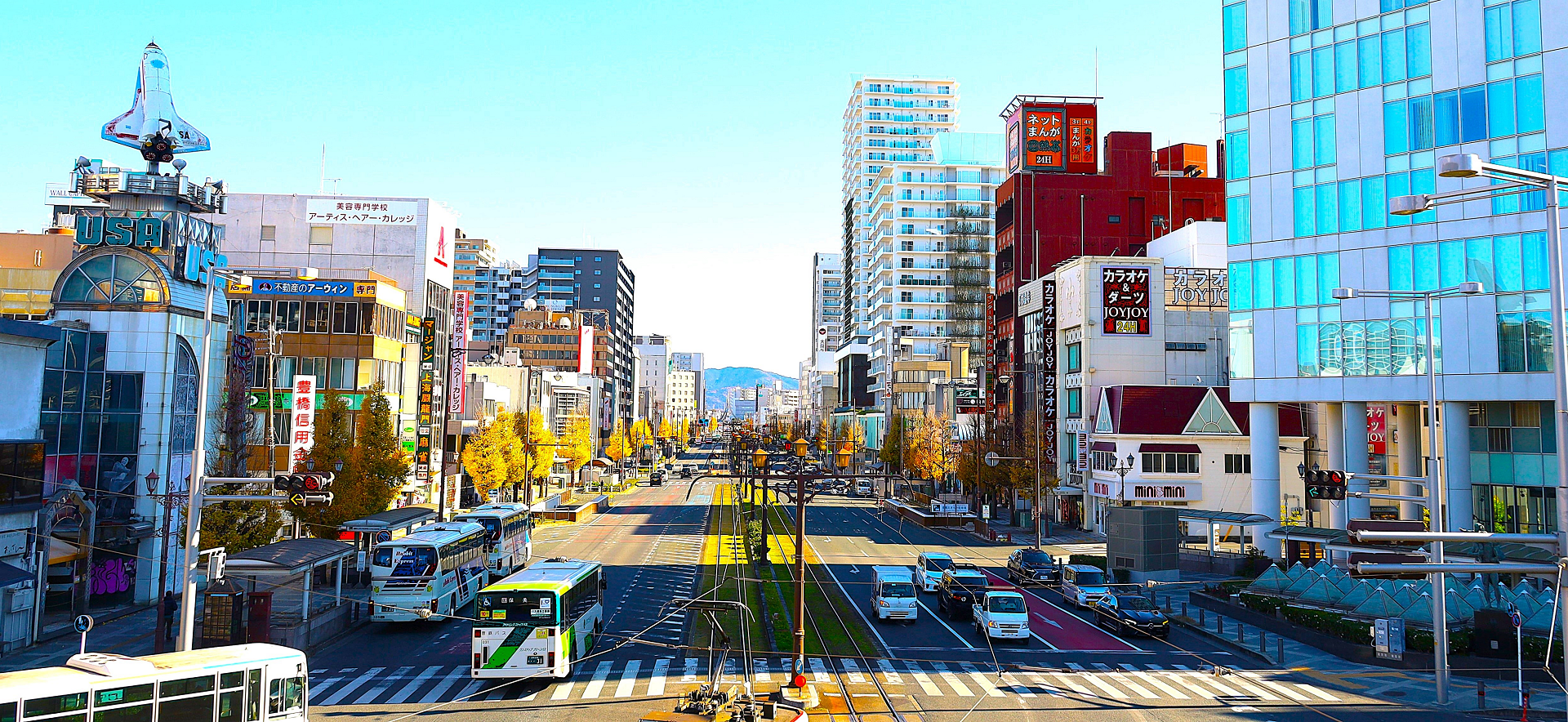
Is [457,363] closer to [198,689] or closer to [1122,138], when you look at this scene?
[198,689]

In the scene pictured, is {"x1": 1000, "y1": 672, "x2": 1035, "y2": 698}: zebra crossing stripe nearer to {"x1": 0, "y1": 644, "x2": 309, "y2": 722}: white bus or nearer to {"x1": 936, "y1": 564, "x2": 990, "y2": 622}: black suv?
{"x1": 936, "y1": 564, "x2": 990, "y2": 622}: black suv

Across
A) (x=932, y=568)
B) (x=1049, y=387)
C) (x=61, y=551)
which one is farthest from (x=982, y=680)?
(x=1049, y=387)

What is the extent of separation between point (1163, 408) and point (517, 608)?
184ft

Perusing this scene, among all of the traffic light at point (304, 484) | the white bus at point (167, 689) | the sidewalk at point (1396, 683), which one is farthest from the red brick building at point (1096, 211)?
the white bus at point (167, 689)

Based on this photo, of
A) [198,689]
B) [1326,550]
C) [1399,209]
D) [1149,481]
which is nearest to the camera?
[1399,209]

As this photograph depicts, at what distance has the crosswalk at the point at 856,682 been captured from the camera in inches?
1022

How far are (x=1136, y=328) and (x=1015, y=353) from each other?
59.2ft

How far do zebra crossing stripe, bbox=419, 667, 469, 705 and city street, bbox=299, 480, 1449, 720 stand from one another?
42 millimetres

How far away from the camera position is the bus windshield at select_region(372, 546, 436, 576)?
3497 cm

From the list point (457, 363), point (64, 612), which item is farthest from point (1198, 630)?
point (457, 363)

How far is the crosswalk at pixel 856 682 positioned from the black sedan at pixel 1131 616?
4.32m

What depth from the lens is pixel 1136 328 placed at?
7688 centimetres

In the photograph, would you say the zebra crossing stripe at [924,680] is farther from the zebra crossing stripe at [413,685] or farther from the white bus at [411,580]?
the white bus at [411,580]

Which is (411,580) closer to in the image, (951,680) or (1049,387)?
(951,680)
